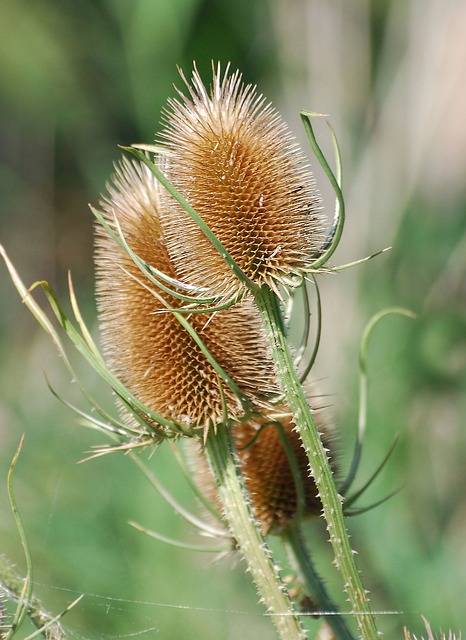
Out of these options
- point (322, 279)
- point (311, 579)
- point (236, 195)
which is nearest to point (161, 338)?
point (236, 195)

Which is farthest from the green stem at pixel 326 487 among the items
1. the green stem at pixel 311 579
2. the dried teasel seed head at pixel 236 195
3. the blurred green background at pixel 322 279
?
the blurred green background at pixel 322 279

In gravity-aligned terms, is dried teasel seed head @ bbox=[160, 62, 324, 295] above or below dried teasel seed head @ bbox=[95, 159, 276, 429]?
above

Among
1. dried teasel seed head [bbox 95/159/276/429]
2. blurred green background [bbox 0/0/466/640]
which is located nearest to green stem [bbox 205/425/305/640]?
dried teasel seed head [bbox 95/159/276/429]

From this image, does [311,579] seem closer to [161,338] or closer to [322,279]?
[161,338]

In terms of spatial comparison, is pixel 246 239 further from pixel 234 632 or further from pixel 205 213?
pixel 234 632

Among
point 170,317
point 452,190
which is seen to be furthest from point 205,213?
point 452,190

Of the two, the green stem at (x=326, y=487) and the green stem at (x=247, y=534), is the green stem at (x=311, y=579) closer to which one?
the green stem at (x=247, y=534)

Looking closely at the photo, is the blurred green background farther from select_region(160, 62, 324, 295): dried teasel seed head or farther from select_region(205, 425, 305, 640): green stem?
select_region(160, 62, 324, 295): dried teasel seed head
